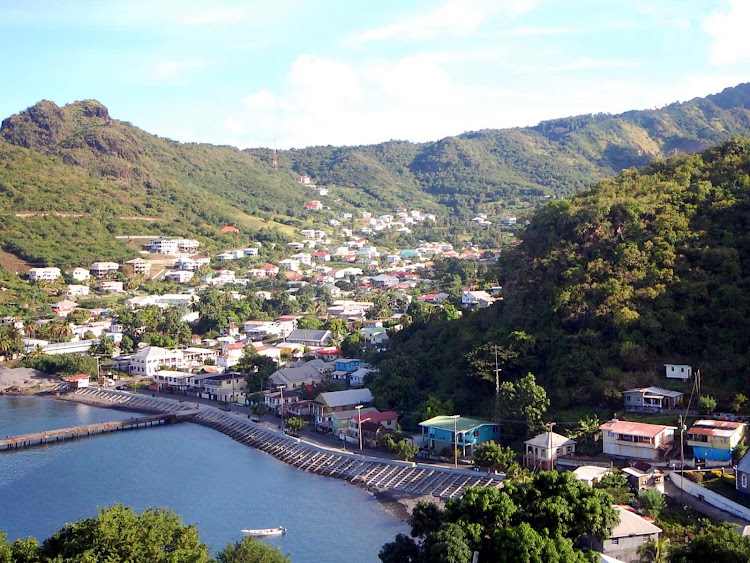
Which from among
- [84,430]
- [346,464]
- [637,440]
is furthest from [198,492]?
[637,440]

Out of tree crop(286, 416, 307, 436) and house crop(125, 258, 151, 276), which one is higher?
house crop(125, 258, 151, 276)

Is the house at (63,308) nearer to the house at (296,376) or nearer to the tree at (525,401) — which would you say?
the house at (296,376)

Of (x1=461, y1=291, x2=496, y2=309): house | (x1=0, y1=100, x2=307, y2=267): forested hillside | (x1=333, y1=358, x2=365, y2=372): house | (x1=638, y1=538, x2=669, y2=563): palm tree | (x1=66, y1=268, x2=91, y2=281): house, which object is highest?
(x1=0, y1=100, x2=307, y2=267): forested hillside

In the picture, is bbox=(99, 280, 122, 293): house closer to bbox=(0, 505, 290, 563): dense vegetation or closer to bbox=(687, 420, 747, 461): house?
bbox=(0, 505, 290, 563): dense vegetation

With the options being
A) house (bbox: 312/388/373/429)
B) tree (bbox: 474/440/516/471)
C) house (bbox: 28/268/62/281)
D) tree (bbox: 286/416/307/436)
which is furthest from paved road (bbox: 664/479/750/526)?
house (bbox: 28/268/62/281)

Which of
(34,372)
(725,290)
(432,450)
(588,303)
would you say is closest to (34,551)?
(432,450)

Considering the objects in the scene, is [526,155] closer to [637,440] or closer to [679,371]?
[679,371]

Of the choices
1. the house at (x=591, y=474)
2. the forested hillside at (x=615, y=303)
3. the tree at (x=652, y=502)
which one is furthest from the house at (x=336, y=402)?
the tree at (x=652, y=502)
